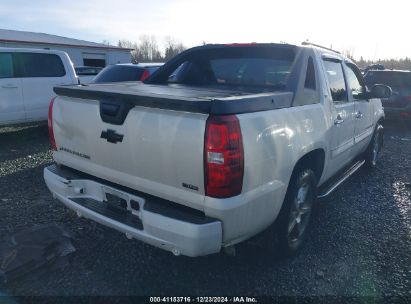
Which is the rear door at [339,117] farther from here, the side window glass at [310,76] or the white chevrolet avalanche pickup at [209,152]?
the side window glass at [310,76]

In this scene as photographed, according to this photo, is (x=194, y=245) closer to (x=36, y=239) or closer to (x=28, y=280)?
(x=28, y=280)

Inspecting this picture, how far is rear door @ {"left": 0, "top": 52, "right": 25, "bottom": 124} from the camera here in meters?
7.30

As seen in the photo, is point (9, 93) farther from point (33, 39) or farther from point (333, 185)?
point (33, 39)

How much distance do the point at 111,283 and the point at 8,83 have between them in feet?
20.7

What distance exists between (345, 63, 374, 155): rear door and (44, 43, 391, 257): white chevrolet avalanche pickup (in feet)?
2.16

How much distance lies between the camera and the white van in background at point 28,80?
7.37 meters

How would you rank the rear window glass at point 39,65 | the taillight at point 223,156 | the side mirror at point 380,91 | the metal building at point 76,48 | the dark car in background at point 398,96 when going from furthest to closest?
the metal building at point 76,48 → the dark car in background at point 398,96 → the rear window glass at point 39,65 → the side mirror at point 380,91 → the taillight at point 223,156

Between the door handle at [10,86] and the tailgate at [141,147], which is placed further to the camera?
the door handle at [10,86]

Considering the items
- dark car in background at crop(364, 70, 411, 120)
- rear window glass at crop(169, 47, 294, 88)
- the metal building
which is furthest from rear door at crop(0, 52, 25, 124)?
the metal building

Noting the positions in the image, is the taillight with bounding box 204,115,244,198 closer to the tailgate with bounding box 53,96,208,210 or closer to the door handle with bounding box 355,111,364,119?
the tailgate with bounding box 53,96,208,210

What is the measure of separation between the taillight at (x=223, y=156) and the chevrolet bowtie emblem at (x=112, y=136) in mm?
752

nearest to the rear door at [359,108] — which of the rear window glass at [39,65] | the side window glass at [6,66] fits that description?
the rear window glass at [39,65]

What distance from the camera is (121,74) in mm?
8062

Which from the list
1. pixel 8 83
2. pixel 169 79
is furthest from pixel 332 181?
pixel 8 83
